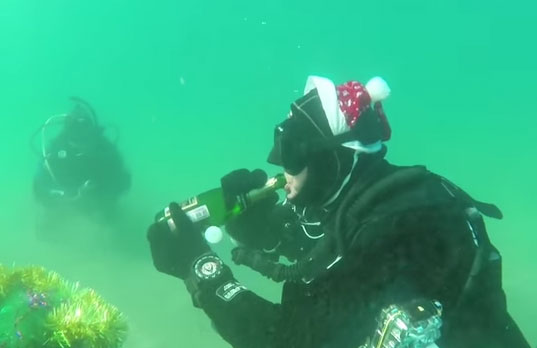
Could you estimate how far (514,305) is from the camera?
422 inches

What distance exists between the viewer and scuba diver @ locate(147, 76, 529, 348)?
92.1 inches

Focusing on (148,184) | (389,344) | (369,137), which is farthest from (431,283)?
(148,184)

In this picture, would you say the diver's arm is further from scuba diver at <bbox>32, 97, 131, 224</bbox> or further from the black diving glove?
scuba diver at <bbox>32, 97, 131, 224</bbox>

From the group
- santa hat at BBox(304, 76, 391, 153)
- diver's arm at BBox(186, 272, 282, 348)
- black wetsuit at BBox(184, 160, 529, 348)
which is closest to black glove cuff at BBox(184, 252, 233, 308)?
diver's arm at BBox(186, 272, 282, 348)

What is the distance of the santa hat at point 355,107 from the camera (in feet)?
9.45

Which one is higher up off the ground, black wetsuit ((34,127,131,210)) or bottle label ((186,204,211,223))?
black wetsuit ((34,127,131,210))

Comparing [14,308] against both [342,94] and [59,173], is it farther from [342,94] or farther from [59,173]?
[59,173]

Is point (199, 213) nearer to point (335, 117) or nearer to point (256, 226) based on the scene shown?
point (256, 226)

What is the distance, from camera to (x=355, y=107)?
9.59 ft

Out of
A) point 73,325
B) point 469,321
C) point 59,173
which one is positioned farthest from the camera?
point 59,173

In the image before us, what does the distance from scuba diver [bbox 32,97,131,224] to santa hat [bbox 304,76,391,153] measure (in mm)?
9514

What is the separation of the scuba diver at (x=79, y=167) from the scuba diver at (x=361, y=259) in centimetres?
892

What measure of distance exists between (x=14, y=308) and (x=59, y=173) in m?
8.95

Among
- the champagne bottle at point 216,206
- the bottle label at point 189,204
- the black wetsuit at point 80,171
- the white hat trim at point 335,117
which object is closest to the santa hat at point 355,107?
the white hat trim at point 335,117
